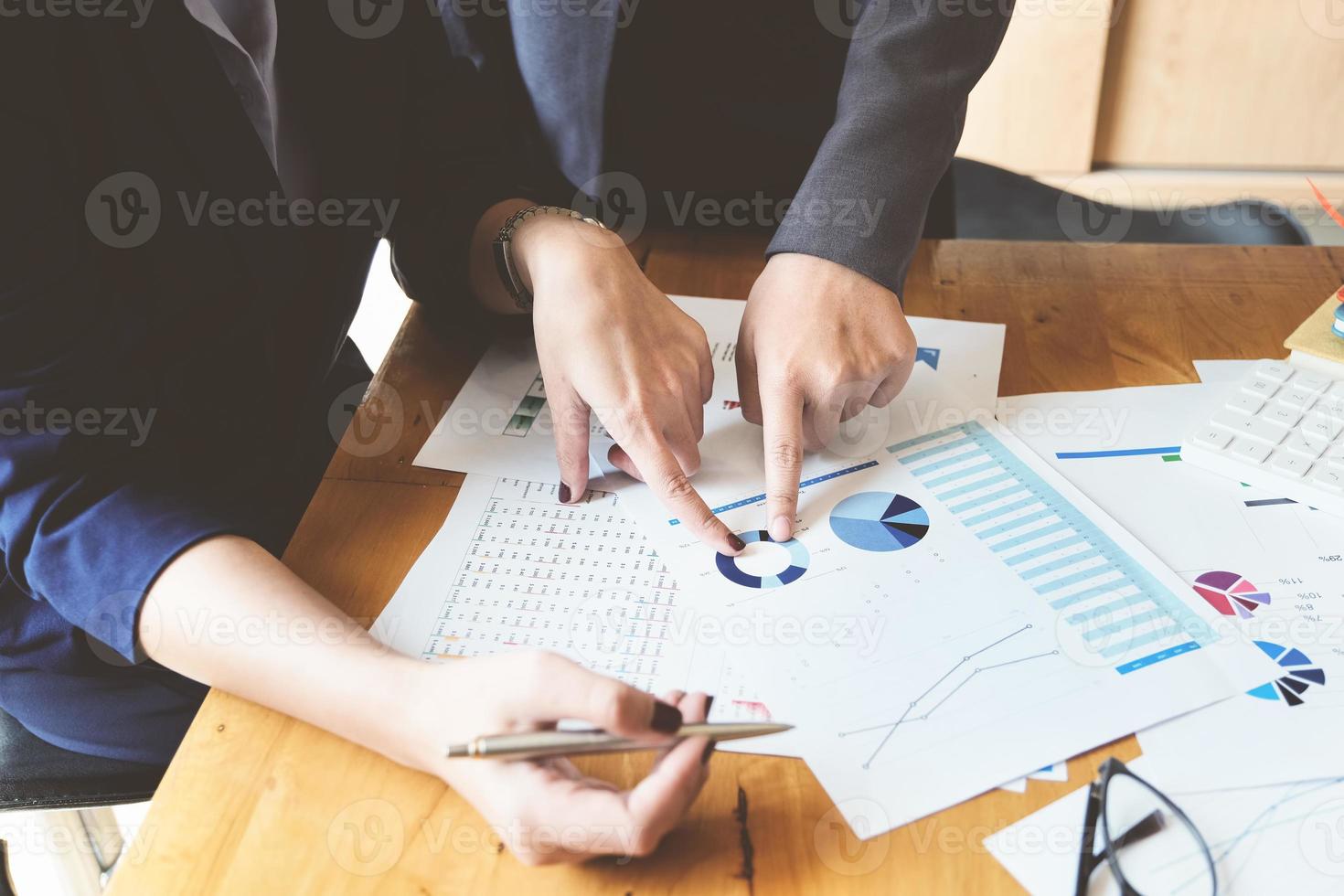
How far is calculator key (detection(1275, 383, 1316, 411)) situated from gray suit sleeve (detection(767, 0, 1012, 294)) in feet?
1.00

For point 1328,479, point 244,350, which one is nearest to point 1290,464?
point 1328,479

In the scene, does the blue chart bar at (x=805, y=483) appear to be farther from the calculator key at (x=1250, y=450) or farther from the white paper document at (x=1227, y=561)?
the calculator key at (x=1250, y=450)

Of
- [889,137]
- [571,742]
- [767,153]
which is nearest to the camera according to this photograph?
[571,742]

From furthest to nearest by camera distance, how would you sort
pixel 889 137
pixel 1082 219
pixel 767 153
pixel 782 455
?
pixel 1082 219
pixel 767 153
pixel 889 137
pixel 782 455

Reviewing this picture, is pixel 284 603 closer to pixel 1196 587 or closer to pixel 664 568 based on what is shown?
pixel 664 568

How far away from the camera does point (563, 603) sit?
2.16 feet

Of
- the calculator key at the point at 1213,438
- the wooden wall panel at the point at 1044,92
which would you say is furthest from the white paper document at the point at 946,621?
the wooden wall panel at the point at 1044,92

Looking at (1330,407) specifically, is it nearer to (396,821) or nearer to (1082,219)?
(396,821)

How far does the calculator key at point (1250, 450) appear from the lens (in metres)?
0.73

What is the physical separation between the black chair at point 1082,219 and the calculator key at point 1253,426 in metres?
0.56

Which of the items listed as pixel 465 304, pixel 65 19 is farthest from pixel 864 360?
pixel 65 19

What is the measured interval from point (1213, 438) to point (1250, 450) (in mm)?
25

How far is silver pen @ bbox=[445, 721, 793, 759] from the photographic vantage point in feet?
1.66

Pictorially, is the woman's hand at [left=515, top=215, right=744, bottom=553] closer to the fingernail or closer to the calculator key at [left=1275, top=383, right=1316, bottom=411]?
the fingernail
